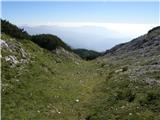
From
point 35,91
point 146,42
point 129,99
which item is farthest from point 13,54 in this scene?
point 146,42

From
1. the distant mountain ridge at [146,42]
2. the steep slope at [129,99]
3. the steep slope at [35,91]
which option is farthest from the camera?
the distant mountain ridge at [146,42]

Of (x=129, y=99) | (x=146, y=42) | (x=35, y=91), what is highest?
(x=146, y=42)

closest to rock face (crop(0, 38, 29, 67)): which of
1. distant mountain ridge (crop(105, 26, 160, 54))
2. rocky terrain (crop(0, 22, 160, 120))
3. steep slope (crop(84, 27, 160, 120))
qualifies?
rocky terrain (crop(0, 22, 160, 120))

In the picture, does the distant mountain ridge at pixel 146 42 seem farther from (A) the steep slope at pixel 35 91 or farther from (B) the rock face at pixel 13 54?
(A) the steep slope at pixel 35 91

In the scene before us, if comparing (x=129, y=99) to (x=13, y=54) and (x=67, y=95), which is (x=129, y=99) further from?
(x=13, y=54)

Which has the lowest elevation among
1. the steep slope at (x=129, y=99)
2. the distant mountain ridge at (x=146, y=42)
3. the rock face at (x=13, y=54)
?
the steep slope at (x=129, y=99)

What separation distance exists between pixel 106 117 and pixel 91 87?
1190 cm

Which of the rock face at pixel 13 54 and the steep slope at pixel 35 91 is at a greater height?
the rock face at pixel 13 54

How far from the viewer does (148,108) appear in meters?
23.8

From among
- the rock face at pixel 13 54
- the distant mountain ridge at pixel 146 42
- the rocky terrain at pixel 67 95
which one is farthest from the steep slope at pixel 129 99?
the distant mountain ridge at pixel 146 42

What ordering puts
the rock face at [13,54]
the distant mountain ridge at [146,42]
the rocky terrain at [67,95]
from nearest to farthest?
the rocky terrain at [67,95] → the rock face at [13,54] → the distant mountain ridge at [146,42]

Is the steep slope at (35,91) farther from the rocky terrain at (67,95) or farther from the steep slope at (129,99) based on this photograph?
the steep slope at (129,99)

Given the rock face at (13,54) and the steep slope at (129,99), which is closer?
the steep slope at (129,99)

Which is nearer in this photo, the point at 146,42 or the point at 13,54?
the point at 13,54
